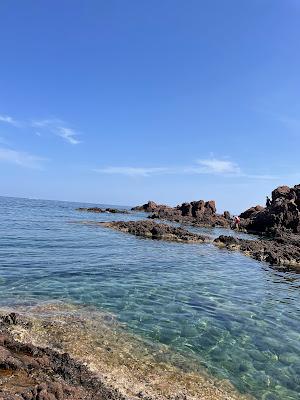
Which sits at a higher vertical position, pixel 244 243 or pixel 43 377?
pixel 244 243

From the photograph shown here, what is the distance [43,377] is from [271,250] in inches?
1168

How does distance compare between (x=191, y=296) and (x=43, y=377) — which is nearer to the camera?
(x=43, y=377)

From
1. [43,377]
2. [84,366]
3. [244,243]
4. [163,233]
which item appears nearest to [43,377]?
[43,377]

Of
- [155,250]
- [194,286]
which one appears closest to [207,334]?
[194,286]

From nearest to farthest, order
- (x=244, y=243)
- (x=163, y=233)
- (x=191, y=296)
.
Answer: (x=191, y=296)
(x=244, y=243)
(x=163, y=233)

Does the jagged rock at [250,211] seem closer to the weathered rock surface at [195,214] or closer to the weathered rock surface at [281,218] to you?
the weathered rock surface at [195,214]

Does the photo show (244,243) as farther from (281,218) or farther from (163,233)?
(281,218)

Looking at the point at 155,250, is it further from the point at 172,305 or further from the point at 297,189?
the point at 297,189

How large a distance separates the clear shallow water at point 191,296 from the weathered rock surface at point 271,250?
90.4 inches

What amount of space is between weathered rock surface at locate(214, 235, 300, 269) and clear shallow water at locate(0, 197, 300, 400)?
2.30 m

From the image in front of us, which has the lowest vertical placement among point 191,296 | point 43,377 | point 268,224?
point 191,296

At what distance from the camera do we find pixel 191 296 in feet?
57.7

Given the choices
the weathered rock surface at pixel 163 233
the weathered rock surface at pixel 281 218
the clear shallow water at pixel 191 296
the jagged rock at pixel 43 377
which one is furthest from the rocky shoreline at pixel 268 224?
the jagged rock at pixel 43 377

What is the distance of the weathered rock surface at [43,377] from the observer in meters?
6.54
